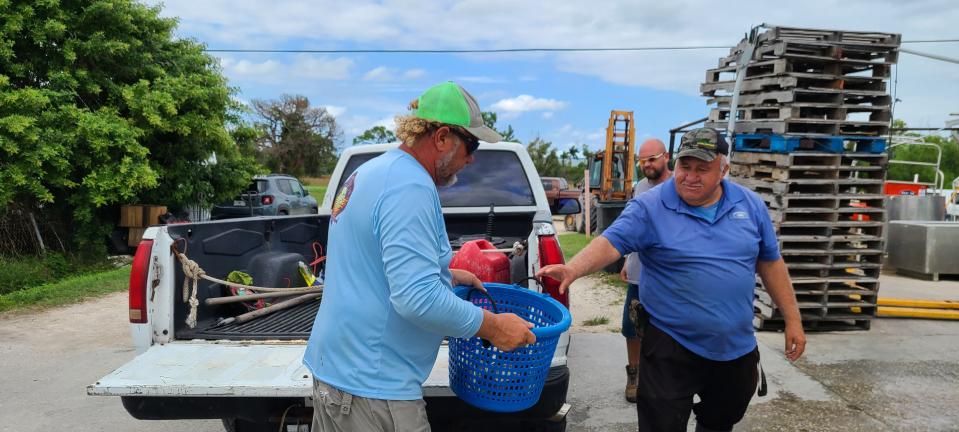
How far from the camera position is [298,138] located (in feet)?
183

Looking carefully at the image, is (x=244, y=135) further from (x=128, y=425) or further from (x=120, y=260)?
(x=128, y=425)

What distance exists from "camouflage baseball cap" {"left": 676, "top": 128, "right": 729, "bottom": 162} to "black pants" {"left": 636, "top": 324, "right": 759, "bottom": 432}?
30.7 inches

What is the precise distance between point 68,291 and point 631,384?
7.70m

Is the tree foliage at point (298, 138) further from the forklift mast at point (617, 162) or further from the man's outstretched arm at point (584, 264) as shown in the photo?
the man's outstretched arm at point (584, 264)

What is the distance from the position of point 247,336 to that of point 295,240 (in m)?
1.50

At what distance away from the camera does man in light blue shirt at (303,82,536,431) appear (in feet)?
5.84

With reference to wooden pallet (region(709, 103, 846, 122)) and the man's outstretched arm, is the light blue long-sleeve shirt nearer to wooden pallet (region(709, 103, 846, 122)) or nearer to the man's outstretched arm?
the man's outstretched arm

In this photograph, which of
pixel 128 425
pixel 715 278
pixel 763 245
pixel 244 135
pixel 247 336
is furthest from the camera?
pixel 244 135

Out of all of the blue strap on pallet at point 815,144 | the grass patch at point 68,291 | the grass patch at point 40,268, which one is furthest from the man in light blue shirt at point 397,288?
the grass patch at point 40,268

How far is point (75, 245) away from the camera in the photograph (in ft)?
37.6

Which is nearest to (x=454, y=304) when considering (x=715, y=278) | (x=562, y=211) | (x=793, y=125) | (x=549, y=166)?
(x=715, y=278)

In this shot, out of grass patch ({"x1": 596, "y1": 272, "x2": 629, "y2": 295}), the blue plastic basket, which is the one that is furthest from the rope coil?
grass patch ({"x1": 596, "y1": 272, "x2": 629, "y2": 295})

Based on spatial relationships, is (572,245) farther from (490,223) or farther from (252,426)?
(252,426)

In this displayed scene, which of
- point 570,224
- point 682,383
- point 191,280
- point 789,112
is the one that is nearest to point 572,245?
point 570,224
